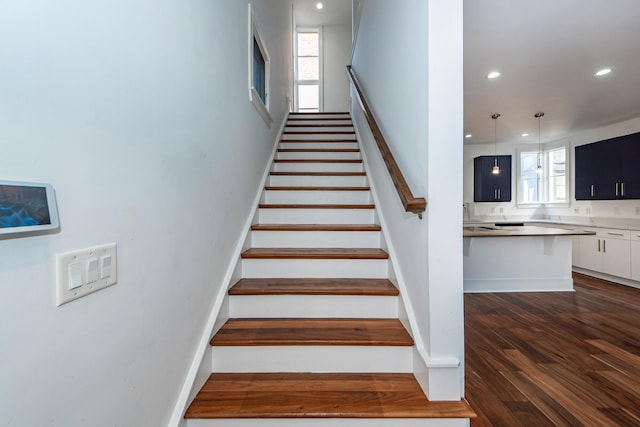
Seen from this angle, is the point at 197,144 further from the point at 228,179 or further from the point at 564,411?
the point at 564,411

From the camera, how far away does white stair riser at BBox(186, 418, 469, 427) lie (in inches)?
44.8

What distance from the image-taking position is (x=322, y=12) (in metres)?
6.11

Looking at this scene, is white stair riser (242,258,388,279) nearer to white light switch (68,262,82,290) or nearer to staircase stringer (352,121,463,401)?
staircase stringer (352,121,463,401)

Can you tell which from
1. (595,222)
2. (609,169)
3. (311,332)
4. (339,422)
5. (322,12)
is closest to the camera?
(339,422)

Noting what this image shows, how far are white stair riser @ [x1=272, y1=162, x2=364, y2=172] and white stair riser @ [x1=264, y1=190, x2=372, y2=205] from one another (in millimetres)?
514

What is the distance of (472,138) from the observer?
613cm

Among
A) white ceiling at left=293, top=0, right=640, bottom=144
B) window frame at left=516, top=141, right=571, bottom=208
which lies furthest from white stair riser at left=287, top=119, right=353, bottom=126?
window frame at left=516, top=141, right=571, bottom=208

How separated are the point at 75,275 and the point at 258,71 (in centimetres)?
251

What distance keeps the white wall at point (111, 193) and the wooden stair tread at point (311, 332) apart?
0.21 m

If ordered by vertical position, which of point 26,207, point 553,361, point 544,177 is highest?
point 544,177

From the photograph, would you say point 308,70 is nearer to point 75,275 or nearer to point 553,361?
point 553,361

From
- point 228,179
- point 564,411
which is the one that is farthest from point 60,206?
point 564,411

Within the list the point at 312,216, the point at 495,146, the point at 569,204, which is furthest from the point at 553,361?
the point at 495,146

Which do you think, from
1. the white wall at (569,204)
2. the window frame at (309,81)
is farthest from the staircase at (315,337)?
the white wall at (569,204)
